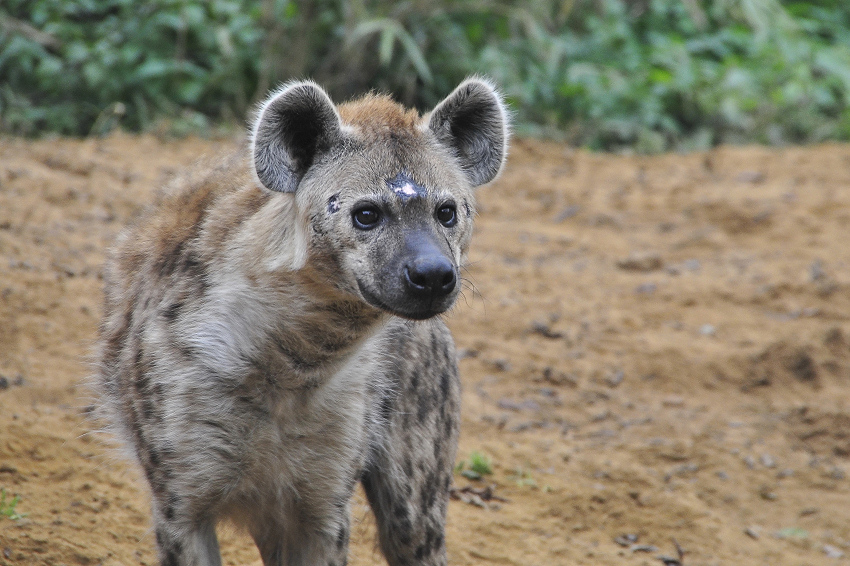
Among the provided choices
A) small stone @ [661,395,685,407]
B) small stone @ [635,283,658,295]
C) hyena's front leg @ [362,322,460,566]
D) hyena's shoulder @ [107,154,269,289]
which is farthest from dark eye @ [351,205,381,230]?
small stone @ [635,283,658,295]

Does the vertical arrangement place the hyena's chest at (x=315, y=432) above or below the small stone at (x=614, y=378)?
above

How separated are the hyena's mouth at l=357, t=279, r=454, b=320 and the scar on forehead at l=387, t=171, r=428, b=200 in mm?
243

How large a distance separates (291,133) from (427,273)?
0.59 meters

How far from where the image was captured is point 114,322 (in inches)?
121

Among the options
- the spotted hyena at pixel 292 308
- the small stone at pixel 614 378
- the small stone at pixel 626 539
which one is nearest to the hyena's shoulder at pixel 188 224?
the spotted hyena at pixel 292 308

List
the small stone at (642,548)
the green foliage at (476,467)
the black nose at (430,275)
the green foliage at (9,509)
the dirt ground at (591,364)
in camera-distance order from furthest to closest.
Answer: the green foliage at (476,467)
the small stone at (642,548)
the dirt ground at (591,364)
the green foliage at (9,509)
the black nose at (430,275)

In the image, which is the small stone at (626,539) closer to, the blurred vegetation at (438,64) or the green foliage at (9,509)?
the green foliage at (9,509)

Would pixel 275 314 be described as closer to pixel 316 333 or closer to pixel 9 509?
pixel 316 333

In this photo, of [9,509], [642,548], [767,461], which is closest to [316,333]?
[9,509]

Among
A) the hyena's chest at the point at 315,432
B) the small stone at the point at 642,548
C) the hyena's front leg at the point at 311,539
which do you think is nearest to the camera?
the hyena's chest at the point at 315,432

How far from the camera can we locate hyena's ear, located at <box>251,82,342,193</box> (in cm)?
265

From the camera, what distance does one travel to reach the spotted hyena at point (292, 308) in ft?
8.60

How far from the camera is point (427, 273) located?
2461 millimetres

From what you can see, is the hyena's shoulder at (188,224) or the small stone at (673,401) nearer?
the hyena's shoulder at (188,224)
